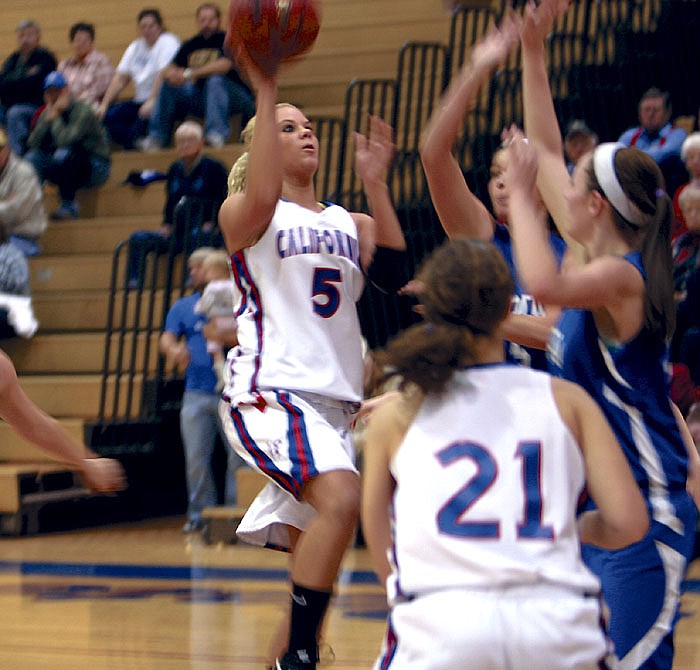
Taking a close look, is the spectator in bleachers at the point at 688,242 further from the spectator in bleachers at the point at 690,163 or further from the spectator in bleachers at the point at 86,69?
the spectator in bleachers at the point at 86,69

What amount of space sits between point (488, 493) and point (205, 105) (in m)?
8.78

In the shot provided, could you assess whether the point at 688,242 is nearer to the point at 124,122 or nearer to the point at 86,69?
the point at 124,122

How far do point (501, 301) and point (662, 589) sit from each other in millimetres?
741

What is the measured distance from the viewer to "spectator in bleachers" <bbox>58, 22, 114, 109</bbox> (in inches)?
446

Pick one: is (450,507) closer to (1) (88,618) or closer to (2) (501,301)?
(2) (501,301)

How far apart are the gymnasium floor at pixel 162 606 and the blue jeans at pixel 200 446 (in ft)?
0.86

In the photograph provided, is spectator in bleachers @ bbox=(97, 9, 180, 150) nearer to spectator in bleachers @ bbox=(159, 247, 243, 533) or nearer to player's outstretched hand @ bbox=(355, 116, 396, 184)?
spectator in bleachers @ bbox=(159, 247, 243, 533)

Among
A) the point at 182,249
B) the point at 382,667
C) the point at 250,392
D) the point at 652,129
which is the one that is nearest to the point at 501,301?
the point at 382,667

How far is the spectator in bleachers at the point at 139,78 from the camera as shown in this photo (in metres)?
11.2

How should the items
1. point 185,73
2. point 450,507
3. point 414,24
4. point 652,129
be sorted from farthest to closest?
point 414,24, point 185,73, point 652,129, point 450,507

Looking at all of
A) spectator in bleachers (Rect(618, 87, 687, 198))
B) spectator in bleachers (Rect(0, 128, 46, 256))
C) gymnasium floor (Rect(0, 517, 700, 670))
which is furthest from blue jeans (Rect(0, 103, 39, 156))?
spectator in bleachers (Rect(618, 87, 687, 198))

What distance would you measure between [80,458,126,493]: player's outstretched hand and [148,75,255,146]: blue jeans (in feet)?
23.5

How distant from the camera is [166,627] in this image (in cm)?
509

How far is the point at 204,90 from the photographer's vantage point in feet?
34.9
